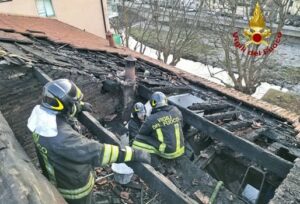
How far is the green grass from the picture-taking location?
17356 millimetres

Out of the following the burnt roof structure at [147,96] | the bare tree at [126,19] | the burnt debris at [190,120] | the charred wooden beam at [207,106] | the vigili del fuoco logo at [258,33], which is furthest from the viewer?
the bare tree at [126,19]

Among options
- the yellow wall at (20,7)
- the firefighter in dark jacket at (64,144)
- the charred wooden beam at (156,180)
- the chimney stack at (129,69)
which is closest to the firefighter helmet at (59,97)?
the firefighter in dark jacket at (64,144)

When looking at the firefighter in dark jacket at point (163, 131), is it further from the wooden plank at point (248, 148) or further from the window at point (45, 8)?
the window at point (45, 8)

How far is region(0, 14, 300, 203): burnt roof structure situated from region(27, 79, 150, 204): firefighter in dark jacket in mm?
489

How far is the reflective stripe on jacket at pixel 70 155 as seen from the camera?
9.58ft

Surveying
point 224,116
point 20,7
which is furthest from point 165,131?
point 20,7

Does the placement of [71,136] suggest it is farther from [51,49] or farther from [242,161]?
[51,49]

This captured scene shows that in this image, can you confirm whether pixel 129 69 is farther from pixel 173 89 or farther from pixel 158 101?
pixel 173 89

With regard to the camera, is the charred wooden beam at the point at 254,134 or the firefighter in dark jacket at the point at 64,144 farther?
the charred wooden beam at the point at 254,134

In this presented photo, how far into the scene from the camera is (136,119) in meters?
5.74

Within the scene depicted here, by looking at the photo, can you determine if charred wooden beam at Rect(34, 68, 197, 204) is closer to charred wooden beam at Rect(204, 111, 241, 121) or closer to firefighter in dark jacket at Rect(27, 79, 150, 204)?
firefighter in dark jacket at Rect(27, 79, 150, 204)

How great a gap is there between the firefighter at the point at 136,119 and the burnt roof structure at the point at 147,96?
397 millimetres

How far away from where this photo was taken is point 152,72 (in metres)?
7.53

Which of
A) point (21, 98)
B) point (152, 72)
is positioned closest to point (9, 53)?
point (21, 98)
